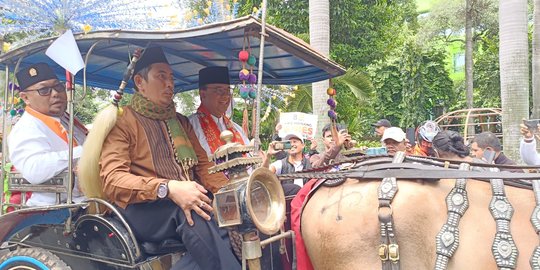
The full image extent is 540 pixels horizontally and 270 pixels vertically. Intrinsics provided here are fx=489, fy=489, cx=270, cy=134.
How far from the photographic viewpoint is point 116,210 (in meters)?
2.81

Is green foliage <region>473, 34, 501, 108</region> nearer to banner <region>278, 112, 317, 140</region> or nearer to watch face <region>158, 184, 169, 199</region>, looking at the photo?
banner <region>278, 112, 317, 140</region>

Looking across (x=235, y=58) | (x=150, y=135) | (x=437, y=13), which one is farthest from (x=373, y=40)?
(x=437, y=13)

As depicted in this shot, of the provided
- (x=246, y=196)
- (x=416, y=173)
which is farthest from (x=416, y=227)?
(x=246, y=196)

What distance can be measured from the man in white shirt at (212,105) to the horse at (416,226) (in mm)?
1719

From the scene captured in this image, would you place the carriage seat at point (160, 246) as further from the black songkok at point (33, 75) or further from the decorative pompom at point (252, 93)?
the black songkok at point (33, 75)

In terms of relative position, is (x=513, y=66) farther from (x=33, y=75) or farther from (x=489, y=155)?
(x=33, y=75)

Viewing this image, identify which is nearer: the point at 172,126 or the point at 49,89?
the point at 172,126

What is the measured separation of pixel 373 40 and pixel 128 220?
41.2 ft

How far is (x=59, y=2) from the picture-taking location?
3.49 meters

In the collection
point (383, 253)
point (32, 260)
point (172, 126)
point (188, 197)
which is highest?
point (172, 126)

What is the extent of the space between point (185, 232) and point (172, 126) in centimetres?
85

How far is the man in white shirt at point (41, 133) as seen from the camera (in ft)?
10.6

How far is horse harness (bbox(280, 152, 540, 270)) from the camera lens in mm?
2094

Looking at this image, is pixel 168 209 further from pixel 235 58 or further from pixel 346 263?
pixel 235 58
